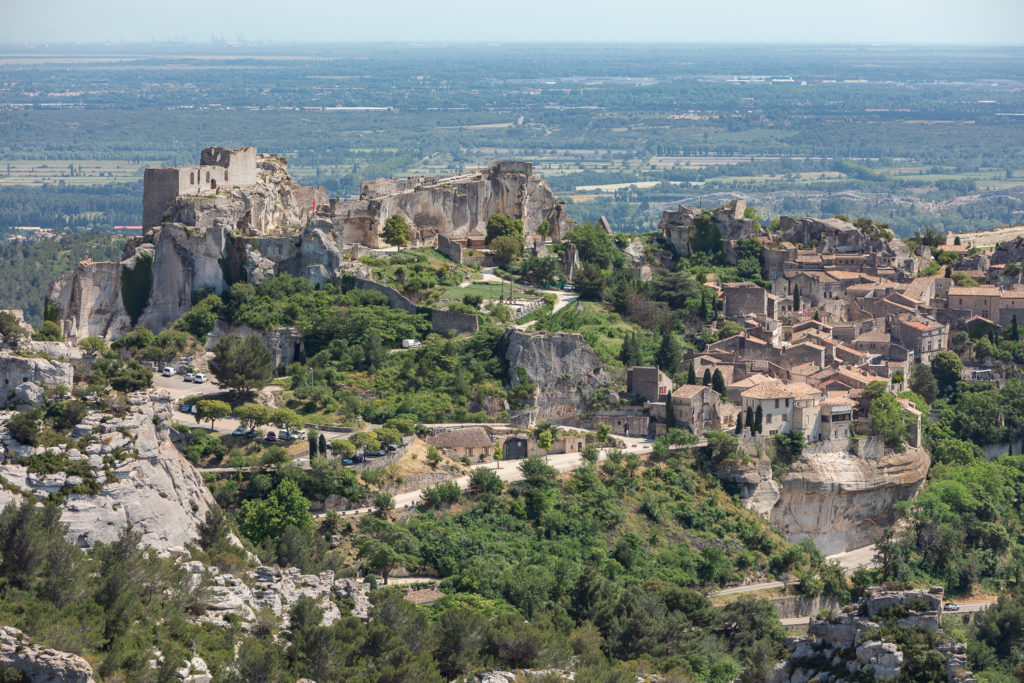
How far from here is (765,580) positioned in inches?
2008

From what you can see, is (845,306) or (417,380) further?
(845,306)

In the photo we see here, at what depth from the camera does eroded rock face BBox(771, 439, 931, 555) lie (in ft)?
182

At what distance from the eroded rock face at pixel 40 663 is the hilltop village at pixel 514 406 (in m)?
2.74

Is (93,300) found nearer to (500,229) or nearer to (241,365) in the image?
(241,365)

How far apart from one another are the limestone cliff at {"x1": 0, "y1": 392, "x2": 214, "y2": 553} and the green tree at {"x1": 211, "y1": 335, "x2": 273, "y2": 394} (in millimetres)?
11908

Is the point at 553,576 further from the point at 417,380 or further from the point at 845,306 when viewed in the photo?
the point at 845,306

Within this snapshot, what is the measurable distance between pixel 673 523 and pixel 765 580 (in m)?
3.09

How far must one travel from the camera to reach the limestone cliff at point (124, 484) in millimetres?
35969

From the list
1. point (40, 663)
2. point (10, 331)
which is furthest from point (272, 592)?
point (10, 331)

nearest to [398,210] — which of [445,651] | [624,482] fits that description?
[624,482]

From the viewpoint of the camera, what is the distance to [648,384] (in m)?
55.8

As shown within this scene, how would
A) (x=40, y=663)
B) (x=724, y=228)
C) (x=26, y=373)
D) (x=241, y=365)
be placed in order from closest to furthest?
(x=40, y=663) → (x=26, y=373) → (x=241, y=365) → (x=724, y=228)

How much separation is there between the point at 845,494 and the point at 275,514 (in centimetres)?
2015

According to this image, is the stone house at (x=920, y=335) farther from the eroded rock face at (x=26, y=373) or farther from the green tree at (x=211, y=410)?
the eroded rock face at (x=26, y=373)
